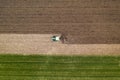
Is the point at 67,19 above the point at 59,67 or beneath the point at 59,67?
above

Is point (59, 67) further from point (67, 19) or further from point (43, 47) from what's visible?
point (67, 19)

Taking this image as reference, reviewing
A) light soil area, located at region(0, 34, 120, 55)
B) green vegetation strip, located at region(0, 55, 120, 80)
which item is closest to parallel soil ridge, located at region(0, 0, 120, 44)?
light soil area, located at region(0, 34, 120, 55)

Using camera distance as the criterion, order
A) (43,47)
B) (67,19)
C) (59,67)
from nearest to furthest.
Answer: (59,67) → (43,47) → (67,19)

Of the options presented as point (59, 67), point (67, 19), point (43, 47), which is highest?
point (67, 19)

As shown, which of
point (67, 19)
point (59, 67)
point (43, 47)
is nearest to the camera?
point (59, 67)

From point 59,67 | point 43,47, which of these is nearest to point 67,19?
point 43,47

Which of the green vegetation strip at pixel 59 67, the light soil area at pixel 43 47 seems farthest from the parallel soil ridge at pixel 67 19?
the green vegetation strip at pixel 59 67

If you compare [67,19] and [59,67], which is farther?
[67,19]

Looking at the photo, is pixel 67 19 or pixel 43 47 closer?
pixel 43 47
